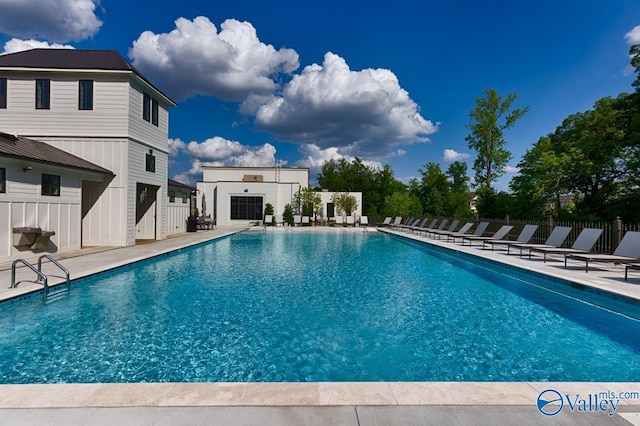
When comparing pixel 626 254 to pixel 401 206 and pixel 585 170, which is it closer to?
pixel 585 170

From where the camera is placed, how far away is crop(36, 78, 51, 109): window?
1253cm

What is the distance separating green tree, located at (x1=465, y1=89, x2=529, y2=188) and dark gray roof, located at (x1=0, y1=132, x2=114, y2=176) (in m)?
27.4

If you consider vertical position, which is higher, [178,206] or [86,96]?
[86,96]

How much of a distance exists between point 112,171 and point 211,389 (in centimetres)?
1256

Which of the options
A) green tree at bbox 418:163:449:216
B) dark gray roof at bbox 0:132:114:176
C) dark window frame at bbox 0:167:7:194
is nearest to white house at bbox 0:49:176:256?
dark gray roof at bbox 0:132:114:176

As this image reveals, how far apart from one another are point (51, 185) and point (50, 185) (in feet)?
0.13

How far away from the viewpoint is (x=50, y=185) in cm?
1054

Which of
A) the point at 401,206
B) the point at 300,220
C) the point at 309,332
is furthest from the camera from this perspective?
the point at 401,206

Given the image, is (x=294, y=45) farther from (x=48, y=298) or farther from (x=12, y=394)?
(x=12, y=394)

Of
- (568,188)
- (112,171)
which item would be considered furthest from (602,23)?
(112,171)

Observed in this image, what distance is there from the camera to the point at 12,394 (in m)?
2.56

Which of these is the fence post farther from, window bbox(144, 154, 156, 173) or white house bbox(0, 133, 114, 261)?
window bbox(144, 154, 156, 173)

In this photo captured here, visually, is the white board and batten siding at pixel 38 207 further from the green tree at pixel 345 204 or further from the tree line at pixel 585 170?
the green tree at pixel 345 204

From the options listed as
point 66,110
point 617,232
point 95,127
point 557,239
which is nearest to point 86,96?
point 66,110
